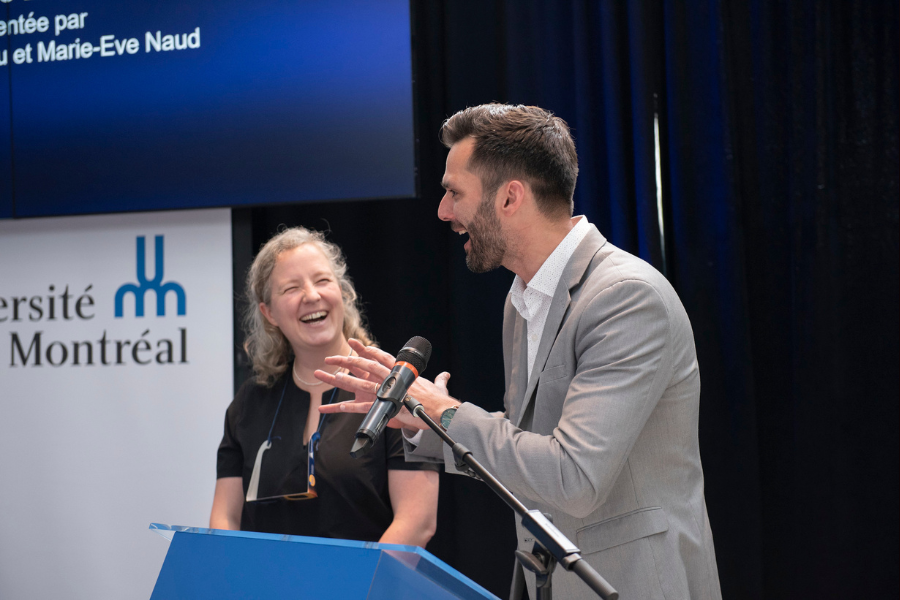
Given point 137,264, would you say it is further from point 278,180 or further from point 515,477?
point 515,477

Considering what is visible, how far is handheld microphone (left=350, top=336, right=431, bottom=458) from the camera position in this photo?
1033 millimetres

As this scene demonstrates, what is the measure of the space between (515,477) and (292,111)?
5.96 feet

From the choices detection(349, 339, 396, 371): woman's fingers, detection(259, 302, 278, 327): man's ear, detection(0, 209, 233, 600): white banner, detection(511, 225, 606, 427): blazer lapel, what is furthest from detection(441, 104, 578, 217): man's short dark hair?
detection(0, 209, 233, 600): white banner

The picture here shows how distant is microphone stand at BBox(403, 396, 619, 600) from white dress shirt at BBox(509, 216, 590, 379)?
1.49ft

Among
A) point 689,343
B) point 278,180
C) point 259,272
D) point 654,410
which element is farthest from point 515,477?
point 278,180

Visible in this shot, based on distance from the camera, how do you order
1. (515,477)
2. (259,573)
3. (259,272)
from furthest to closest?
1. (259,272)
2. (515,477)
3. (259,573)

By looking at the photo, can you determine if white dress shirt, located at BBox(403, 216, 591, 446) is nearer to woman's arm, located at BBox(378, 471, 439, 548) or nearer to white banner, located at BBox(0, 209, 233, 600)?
woman's arm, located at BBox(378, 471, 439, 548)

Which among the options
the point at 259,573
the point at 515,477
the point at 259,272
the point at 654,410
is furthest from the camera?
the point at 259,272

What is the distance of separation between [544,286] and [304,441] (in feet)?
3.08

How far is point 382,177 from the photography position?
2.58 meters

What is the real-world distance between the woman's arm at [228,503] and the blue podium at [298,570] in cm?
118

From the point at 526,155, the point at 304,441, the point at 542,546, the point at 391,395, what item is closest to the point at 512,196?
the point at 526,155

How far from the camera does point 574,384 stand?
1.27 m

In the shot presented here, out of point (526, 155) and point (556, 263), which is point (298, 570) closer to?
point (556, 263)
